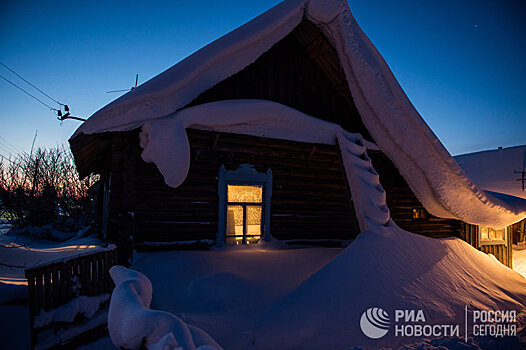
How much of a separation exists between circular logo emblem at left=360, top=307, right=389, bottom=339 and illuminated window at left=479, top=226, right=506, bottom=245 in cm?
885

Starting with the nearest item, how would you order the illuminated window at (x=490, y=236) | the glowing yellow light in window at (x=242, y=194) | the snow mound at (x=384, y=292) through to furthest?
1. the snow mound at (x=384, y=292)
2. the illuminated window at (x=490, y=236)
3. the glowing yellow light in window at (x=242, y=194)

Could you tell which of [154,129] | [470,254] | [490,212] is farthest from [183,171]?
[490,212]

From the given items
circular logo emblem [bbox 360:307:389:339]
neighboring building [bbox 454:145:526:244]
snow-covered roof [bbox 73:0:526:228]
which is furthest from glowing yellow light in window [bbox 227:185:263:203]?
neighboring building [bbox 454:145:526:244]

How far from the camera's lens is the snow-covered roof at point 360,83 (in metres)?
5.26

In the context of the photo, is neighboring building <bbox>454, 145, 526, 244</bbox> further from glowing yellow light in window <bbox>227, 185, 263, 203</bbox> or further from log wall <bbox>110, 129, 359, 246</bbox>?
log wall <bbox>110, 129, 359, 246</bbox>

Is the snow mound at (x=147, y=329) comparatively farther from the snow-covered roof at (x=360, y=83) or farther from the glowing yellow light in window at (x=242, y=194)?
the glowing yellow light in window at (x=242, y=194)

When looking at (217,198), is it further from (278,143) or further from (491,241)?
(491,241)

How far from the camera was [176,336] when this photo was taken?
1.58 m

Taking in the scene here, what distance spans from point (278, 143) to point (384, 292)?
12.6ft

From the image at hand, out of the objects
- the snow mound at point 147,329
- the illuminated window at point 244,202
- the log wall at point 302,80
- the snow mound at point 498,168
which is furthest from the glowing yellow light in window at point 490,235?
the snow mound at point 498,168

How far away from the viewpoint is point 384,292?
11.2 feet

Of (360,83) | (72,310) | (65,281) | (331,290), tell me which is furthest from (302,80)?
(72,310)

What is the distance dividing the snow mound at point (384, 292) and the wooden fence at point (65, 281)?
2.45m

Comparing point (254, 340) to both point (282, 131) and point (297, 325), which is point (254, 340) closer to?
point (297, 325)
